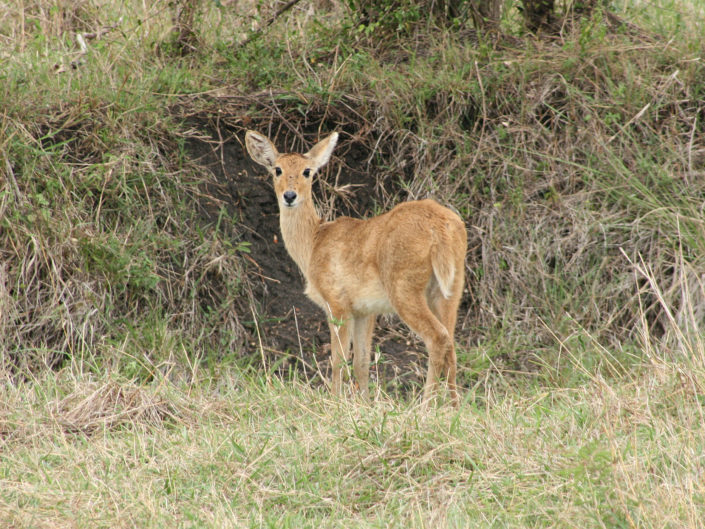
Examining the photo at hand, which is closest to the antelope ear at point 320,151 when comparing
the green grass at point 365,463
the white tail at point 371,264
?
the white tail at point 371,264

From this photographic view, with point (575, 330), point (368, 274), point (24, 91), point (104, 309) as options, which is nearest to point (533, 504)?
point (368, 274)

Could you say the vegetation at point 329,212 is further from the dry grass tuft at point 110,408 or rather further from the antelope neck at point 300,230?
the antelope neck at point 300,230

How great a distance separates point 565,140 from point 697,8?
7.13 ft

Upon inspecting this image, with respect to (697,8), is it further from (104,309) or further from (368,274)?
(104,309)

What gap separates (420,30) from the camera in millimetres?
8141

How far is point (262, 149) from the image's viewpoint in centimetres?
661

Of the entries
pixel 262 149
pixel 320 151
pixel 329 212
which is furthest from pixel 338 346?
pixel 329 212

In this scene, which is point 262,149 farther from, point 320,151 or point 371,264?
point 371,264

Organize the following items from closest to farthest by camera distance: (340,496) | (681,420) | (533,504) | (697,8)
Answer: (533,504)
(340,496)
(681,420)
(697,8)

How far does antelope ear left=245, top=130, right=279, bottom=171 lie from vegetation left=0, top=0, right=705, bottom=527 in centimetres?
75

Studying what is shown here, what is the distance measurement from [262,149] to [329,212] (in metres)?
1.07

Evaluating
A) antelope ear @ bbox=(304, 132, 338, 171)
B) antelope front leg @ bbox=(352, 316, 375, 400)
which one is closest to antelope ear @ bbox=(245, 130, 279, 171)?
antelope ear @ bbox=(304, 132, 338, 171)

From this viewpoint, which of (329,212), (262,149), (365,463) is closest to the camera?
(365,463)

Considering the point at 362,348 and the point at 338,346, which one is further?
the point at 362,348
